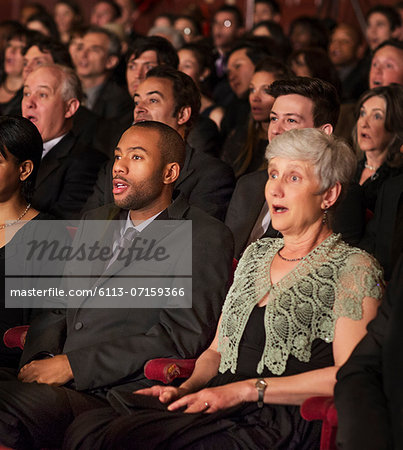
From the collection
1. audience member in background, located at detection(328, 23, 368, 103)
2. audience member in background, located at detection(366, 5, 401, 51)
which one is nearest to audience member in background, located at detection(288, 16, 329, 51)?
audience member in background, located at detection(328, 23, 368, 103)

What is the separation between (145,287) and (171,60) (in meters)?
2.41

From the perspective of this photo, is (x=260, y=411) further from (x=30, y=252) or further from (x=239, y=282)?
(x=30, y=252)

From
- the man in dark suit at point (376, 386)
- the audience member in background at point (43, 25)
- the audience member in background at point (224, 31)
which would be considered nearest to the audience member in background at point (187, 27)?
the audience member in background at point (224, 31)

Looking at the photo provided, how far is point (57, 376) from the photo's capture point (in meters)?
2.41

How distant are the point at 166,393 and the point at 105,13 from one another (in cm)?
577

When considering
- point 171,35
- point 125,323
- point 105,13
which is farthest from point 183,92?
point 105,13

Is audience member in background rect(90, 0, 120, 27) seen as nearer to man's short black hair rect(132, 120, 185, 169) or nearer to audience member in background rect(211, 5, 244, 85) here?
audience member in background rect(211, 5, 244, 85)

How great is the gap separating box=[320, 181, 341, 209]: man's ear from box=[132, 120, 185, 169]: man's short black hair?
67 cm

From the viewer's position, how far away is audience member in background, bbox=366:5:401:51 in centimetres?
602

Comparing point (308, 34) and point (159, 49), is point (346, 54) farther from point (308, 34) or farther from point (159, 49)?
point (159, 49)

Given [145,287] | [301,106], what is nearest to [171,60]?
[301,106]

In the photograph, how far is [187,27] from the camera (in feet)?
22.0

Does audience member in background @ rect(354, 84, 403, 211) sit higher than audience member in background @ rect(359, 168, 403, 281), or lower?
higher

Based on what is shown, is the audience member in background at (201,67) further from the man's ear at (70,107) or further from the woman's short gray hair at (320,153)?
the woman's short gray hair at (320,153)
